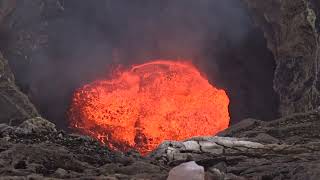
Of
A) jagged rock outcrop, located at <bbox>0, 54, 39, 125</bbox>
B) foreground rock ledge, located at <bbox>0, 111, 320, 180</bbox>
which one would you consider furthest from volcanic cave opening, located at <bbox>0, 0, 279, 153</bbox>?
foreground rock ledge, located at <bbox>0, 111, 320, 180</bbox>

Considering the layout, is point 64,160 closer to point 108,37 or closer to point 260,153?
point 260,153

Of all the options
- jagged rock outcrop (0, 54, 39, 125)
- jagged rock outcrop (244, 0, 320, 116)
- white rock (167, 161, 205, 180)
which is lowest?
white rock (167, 161, 205, 180)

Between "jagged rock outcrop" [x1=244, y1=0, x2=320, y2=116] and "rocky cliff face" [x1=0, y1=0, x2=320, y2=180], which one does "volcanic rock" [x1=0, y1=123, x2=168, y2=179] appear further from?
"jagged rock outcrop" [x1=244, y1=0, x2=320, y2=116]

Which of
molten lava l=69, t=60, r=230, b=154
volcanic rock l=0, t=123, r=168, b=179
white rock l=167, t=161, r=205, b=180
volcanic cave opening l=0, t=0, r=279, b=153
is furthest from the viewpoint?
molten lava l=69, t=60, r=230, b=154

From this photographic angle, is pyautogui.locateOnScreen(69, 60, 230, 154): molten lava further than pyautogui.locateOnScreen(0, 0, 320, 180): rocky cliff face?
Yes

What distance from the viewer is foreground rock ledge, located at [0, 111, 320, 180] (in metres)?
13.3

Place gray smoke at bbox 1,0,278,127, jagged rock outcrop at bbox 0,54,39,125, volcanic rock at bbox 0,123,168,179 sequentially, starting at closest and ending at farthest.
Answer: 1. volcanic rock at bbox 0,123,168,179
2. jagged rock outcrop at bbox 0,54,39,125
3. gray smoke at bbox 1,0,278,127

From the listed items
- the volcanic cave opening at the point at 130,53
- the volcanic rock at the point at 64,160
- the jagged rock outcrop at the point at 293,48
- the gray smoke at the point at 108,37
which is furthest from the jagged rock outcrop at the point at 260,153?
the gray smoke at the point at 108,37

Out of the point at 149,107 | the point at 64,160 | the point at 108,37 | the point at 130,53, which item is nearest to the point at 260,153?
the point at 64,160

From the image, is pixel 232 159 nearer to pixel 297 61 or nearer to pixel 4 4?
pixel 297 61

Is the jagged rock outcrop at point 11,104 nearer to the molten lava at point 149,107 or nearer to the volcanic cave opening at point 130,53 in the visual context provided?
the volcanic cave opening at point 130,53

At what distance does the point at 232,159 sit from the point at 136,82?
22.4m

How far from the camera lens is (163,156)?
54.6ft

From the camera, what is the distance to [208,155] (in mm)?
16672
